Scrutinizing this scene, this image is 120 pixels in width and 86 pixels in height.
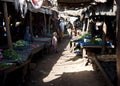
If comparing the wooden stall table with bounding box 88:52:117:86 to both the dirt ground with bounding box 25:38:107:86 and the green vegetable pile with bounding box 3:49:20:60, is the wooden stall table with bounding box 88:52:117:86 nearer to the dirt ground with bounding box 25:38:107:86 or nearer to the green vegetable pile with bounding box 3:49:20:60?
the dirt ground with bounding box 25:38:107:86

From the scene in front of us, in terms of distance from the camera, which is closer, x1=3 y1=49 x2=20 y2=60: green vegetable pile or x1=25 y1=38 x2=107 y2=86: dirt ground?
x1=3 y1=49 x2=20 y2=60: green vegetable pile

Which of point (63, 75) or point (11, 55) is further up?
point (11, 55)

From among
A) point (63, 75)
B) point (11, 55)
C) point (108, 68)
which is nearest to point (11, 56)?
point (11, 55)

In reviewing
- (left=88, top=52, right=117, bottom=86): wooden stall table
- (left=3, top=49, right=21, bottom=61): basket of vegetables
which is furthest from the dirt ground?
(left=3, top=49, right=21, bottom=61): basket of vegetables

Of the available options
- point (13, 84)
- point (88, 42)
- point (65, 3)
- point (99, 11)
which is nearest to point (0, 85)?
point (13, 84)

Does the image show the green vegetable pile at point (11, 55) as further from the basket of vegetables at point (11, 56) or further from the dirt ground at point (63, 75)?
the dirt ground at point (63, 75)

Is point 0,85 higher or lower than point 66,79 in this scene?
higher

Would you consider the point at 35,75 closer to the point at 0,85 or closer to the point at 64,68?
the point at 64,68

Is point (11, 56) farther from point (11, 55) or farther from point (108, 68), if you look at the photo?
point (108, 68)

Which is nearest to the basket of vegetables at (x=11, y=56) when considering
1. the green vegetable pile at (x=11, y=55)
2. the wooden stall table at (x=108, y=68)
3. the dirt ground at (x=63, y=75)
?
the green vegetable pile at (x=11, y=55)

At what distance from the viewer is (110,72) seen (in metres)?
7.72

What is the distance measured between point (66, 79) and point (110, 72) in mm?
2519

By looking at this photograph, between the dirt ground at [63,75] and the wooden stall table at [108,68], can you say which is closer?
the wooden stall table at [108,68]

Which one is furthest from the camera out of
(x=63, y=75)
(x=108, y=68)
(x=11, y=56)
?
(x=63, y=75)
